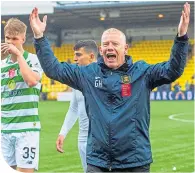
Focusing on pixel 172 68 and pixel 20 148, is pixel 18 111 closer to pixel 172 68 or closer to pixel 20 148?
pixel 20 148

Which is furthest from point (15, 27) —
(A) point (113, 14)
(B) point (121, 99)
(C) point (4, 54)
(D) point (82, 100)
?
(A) point (113, 14)

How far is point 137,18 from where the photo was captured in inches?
1585

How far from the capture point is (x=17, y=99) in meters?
5.50

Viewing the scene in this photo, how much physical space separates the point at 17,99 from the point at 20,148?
500mm

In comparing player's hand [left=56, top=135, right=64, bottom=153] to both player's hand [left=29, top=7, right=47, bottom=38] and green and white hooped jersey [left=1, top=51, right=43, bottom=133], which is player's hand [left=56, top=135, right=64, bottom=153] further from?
player's hand [left=29, top=7, right=47, bottom=38]

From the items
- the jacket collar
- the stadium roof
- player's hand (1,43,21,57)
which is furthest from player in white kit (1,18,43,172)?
the stadium roof

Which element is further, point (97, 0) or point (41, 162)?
point (97, 0)

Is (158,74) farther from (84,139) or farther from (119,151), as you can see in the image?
(84,139)

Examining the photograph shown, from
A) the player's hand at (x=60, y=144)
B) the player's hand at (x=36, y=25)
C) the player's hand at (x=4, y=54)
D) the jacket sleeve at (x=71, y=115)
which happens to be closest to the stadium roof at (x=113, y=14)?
the jacket sleeve at (x=71, y=115)

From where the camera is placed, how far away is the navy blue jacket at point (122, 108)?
443cm

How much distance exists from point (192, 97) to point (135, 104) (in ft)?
104

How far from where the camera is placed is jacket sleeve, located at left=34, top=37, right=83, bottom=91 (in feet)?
15.2

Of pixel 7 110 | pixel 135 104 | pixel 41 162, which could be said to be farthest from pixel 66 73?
pixel 41 162

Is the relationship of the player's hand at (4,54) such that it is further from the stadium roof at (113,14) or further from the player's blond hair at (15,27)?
the stadium roof at (113,14)
